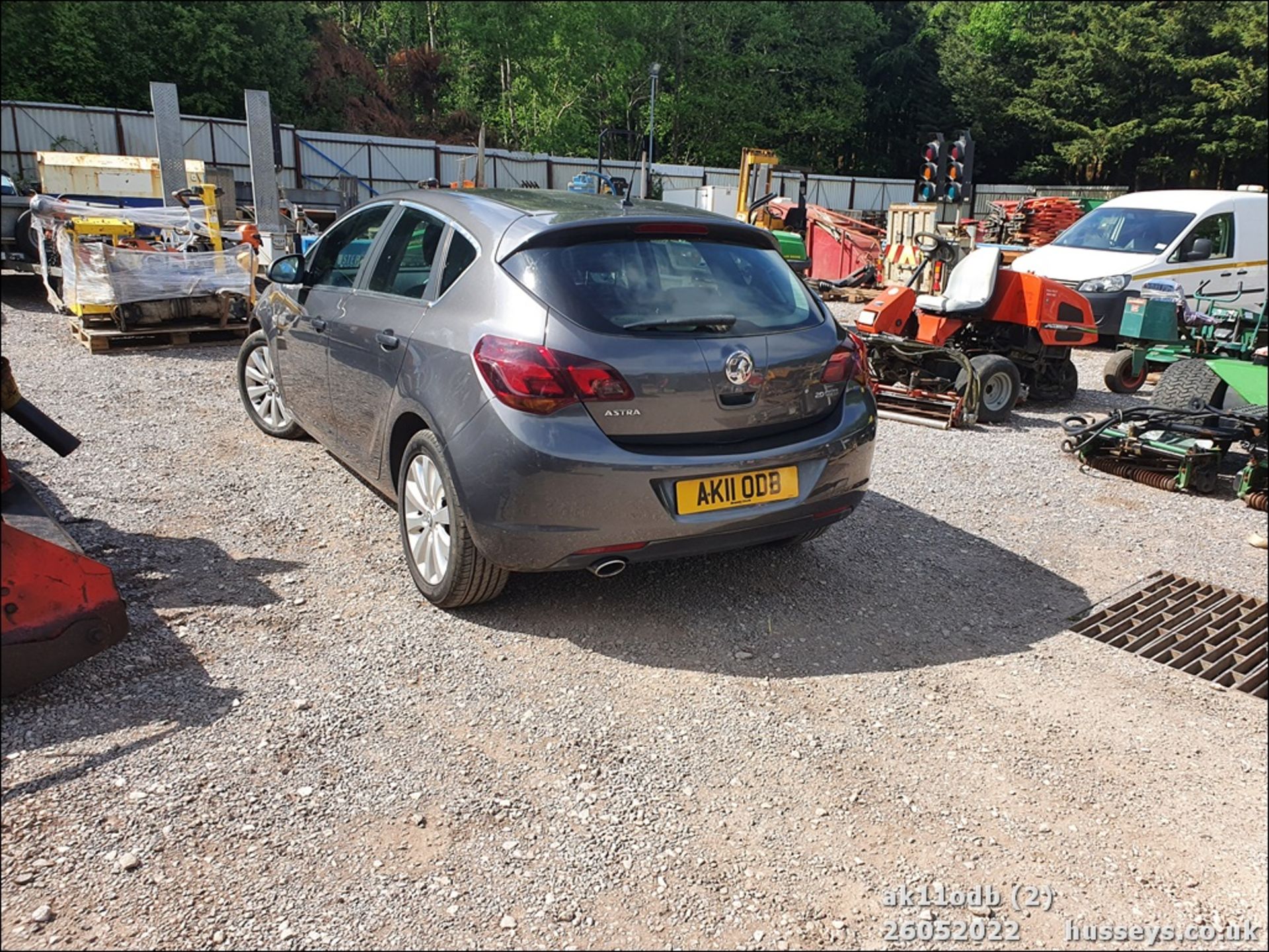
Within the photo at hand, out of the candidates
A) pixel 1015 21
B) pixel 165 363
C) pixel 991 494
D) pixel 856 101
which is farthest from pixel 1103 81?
pixel 1015 21

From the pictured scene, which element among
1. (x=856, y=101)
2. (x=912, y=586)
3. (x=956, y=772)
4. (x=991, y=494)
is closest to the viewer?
(x=956, y=772)

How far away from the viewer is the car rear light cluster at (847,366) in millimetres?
4117

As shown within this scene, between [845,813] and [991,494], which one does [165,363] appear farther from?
[845,813]

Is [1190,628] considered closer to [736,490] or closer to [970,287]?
[736,490]

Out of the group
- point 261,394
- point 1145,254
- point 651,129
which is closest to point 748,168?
point 1145,254

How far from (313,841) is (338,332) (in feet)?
9.15

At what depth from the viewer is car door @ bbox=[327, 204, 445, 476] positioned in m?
4.30

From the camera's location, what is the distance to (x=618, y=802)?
9.68ft

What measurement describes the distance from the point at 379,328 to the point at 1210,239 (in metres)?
11.0

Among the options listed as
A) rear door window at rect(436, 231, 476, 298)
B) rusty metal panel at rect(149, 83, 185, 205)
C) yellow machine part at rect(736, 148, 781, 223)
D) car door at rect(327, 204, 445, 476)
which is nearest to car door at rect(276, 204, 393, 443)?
car door at rect(327, 204, 445, 476)

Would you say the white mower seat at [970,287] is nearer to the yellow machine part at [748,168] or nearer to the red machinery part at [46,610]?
the red machinery part at [46,610]

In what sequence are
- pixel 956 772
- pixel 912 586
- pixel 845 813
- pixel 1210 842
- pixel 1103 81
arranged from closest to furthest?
pixel 1210 842, pixel 845 813, pixel 956 772, pixel 912 586, pixel 1103 81

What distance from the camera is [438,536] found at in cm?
408

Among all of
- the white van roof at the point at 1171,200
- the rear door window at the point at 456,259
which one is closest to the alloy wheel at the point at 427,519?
the rear door window at the point at 456,259
